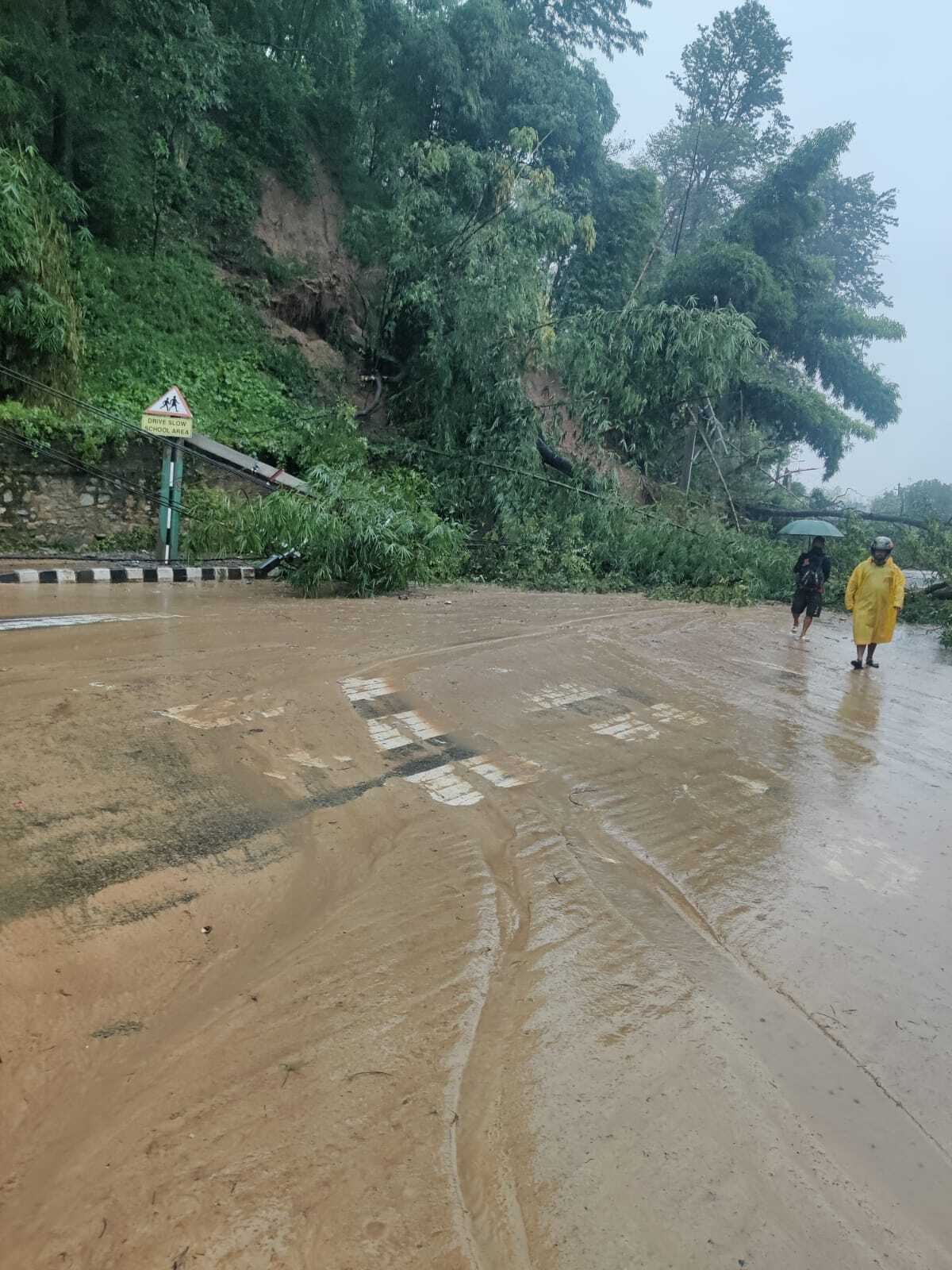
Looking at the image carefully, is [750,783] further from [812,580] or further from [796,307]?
[796,307]

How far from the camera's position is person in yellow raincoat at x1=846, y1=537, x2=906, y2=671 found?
882 cm

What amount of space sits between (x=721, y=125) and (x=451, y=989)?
119ft

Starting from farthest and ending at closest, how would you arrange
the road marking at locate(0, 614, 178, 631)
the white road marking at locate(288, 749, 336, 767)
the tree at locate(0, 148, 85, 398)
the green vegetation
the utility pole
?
the utility pole
the green vegetation
the tree at locate(0, 148, 85, 398)
the road marking at locate(0, 614, 178, 631)
the white road marking at locate(288, 749, 336, 767)

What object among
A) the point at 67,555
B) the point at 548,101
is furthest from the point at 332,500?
the point at 548,101

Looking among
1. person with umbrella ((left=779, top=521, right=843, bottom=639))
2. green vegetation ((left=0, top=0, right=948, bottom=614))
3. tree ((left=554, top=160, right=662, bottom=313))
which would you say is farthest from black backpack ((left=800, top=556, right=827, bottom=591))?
tree ((left=554, top=160, right=662, bottom=313))

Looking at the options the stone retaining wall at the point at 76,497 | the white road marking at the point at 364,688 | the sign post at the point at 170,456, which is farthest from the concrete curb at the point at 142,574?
the white road marking at the point at 364,688

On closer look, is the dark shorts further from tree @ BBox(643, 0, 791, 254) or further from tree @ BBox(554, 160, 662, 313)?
tree @ BBox(643, 0, 791, 254)

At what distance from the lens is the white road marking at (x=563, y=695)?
19.5 feet

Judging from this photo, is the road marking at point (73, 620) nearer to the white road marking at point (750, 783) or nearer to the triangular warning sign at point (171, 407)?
the triangular warning sign at point (171, 407)

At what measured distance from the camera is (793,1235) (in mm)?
1795

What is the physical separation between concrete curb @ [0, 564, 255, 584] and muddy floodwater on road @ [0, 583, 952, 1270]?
460 centimetres

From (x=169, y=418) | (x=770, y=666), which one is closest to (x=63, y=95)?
(x=169, y=418)

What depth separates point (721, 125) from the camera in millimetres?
31312

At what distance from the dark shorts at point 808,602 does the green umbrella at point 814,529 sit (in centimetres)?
85
